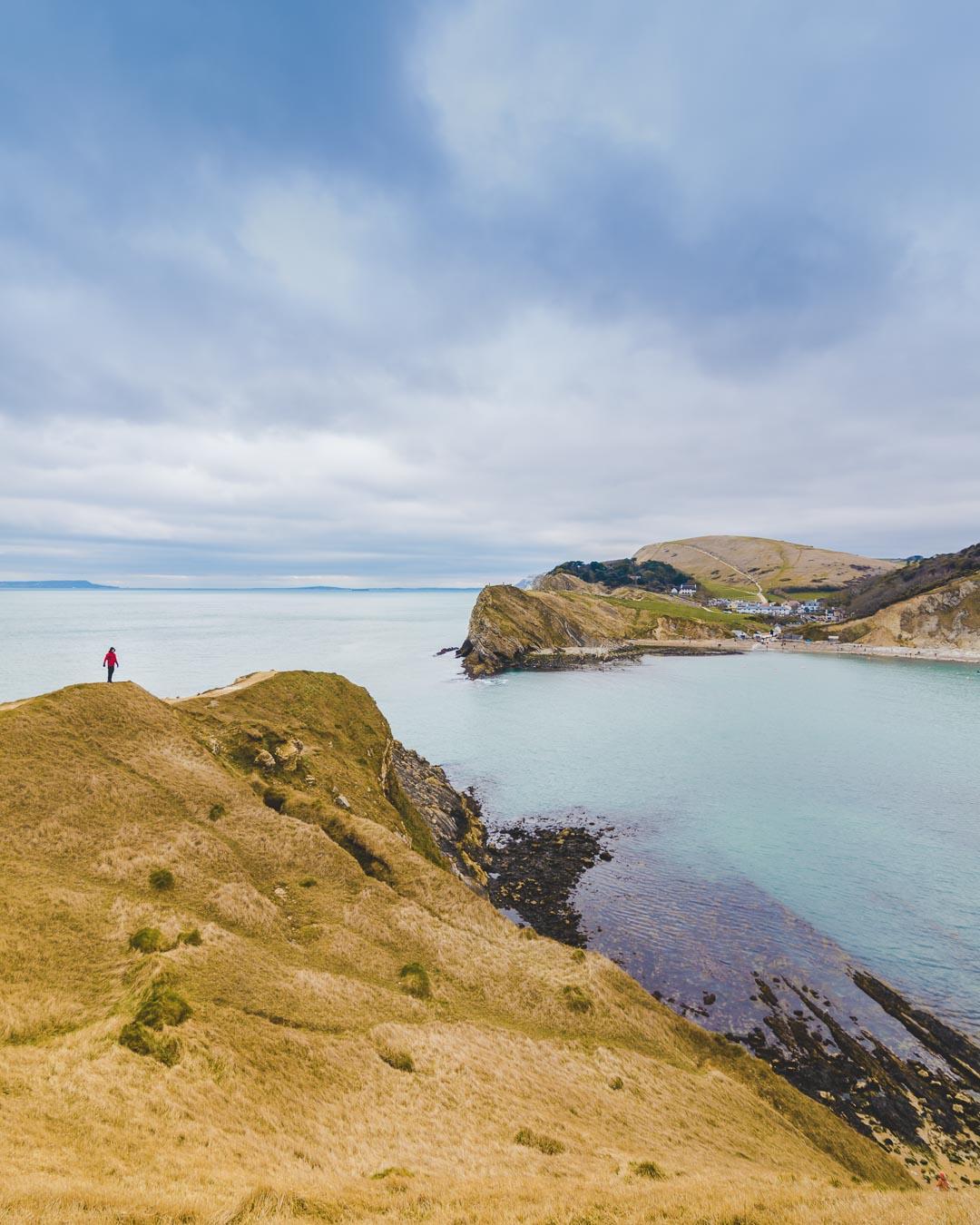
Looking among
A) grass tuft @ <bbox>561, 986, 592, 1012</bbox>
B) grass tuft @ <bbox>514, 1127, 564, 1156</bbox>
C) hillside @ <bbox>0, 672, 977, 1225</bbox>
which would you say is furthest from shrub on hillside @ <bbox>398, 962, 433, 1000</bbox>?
grass tuft @ <bbox>514, 1127, 564, 1156</bbox>

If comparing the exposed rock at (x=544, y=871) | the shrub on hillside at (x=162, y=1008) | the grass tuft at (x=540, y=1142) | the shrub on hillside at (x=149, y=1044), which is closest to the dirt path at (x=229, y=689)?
the shrub on hillside at (x=162, y=1008)

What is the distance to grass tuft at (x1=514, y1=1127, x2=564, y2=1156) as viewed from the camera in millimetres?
15945

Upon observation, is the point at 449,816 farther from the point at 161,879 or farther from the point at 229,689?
the point at 161,879

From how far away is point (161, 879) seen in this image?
21391 mm

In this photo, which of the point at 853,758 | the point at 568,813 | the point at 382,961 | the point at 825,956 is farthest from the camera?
the point at 853,758

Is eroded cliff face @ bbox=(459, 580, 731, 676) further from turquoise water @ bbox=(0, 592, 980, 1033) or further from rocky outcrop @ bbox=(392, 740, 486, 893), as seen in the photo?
rocky outcrop @ bbox=(392, 740, 486, 893)

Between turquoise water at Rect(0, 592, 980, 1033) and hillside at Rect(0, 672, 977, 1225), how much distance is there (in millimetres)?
9842

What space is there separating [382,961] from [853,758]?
70.5 m

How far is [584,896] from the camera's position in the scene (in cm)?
3903

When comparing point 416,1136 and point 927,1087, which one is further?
point 927,1087

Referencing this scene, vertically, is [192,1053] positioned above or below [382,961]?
above

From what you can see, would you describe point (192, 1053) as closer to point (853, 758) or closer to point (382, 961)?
point (382, 961)

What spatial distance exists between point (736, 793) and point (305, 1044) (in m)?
52.8

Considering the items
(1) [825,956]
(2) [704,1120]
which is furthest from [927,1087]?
(2) [704,1120]
